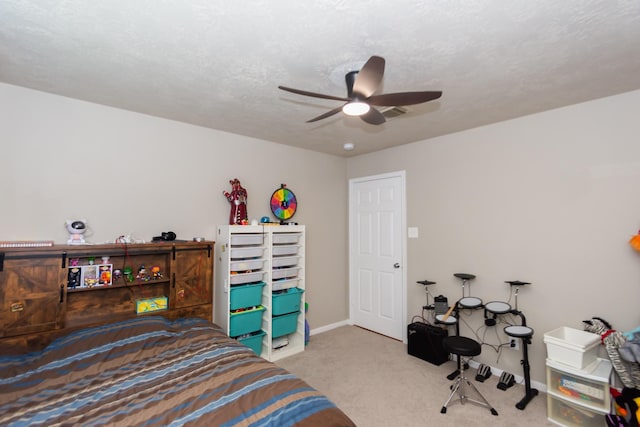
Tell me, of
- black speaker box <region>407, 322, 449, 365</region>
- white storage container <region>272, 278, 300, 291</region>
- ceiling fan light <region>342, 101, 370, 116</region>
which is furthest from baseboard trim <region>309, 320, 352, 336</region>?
ceiling fan light <region>342, 101, 370, 116</region>

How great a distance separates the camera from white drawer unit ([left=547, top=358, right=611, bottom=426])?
2.12m

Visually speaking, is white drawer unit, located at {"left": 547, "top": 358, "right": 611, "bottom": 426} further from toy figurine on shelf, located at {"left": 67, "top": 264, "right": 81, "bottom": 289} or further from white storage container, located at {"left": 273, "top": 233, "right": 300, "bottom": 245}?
toy figurine on shelf, located at {"left": 67, "top": 264, "right": 81, "bottom": 289}

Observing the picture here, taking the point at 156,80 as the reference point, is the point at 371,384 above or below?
below

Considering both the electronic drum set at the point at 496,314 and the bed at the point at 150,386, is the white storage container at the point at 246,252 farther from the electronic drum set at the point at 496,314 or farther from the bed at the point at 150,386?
the electronic drum set at the point at 496,314

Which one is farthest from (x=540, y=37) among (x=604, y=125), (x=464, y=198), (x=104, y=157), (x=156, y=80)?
(x=104, y=157)

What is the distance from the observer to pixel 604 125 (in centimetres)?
252

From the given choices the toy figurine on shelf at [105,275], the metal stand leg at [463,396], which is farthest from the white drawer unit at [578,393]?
the toy figurine on shelf at [105,275]

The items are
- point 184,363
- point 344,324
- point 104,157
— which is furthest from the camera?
point 344,324

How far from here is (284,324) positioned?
3436 mm


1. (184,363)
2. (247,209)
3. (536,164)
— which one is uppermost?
(536,164)

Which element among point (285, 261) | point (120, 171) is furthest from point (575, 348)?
point (120, 171)

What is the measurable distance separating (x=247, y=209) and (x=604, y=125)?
3.53 meters

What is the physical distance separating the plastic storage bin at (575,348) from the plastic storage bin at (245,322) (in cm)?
263

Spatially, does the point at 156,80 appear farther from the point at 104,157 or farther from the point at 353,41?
the point at 353,41
